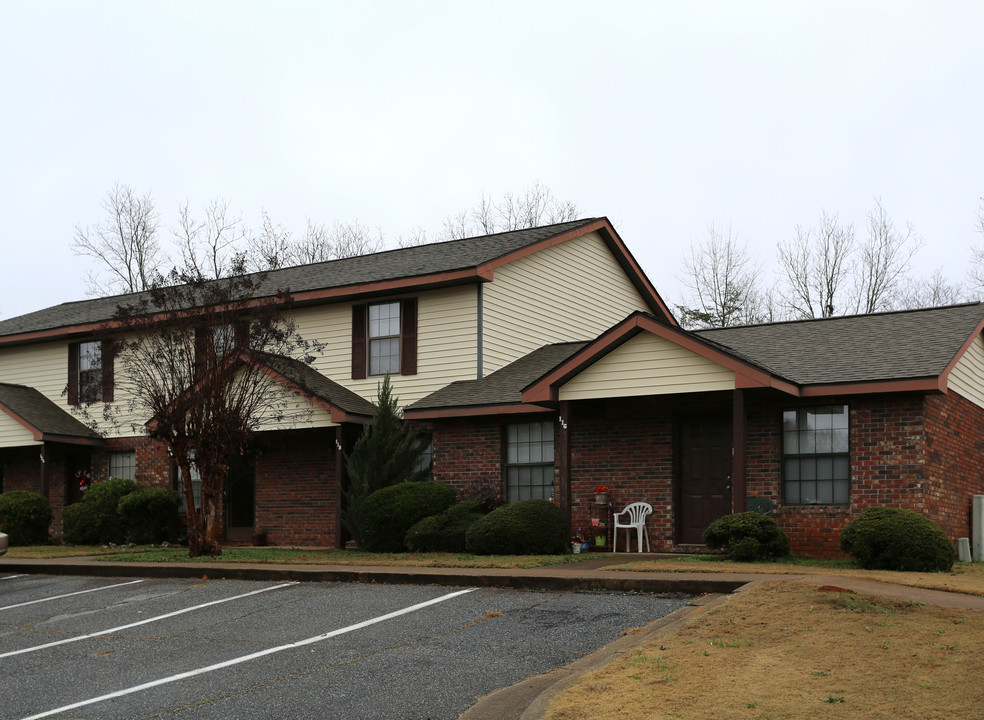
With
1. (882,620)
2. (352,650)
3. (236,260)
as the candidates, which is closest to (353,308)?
(236,260)

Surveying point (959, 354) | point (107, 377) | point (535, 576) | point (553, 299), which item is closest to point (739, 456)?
point (959, 354)

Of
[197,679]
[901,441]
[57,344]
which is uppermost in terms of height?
[57,344]

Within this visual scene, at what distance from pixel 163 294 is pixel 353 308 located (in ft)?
15.8

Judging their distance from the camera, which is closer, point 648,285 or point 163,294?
point 163,294

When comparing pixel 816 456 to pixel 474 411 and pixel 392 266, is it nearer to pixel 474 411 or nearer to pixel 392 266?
pixel 474 411

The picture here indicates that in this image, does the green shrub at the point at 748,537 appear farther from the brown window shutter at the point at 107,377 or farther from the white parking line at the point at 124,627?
the brown window shutter at the point at 107,377

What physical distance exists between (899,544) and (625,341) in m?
5.12

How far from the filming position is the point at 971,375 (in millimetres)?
18031

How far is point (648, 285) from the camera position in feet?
88.1

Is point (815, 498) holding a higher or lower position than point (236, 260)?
lower

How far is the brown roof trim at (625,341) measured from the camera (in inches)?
593

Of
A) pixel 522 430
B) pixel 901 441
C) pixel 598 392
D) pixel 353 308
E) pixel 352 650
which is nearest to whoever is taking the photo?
pixel 352 650

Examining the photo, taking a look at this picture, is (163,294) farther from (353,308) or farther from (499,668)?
(499,668)

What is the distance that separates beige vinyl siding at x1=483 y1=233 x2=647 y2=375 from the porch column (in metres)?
3.17
